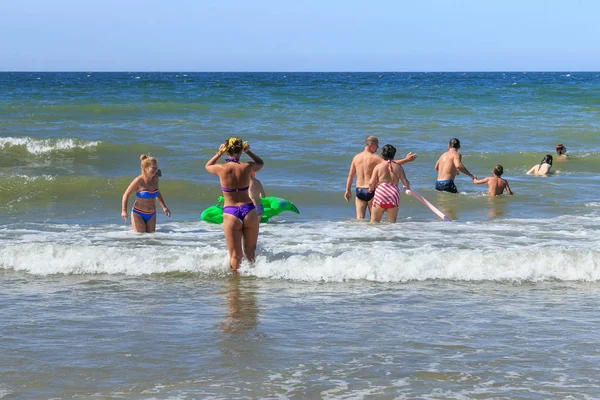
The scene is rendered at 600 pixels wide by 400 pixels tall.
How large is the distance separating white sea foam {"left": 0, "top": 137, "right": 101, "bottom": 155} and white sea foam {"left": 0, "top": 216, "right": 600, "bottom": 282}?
9825 mm

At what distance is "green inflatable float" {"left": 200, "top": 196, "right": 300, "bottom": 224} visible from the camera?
10922mm

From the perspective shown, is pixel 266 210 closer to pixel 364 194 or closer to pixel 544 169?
pixel 364 194

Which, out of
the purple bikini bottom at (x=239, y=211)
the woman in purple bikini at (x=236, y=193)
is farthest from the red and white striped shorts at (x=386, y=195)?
the purple bikini bottom at (x=239, y=211)

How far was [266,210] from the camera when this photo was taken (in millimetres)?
11266

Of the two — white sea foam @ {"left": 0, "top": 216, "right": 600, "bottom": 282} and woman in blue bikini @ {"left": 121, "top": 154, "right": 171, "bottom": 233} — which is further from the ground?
woman in blue bikini @ {"left": 121, "top": 154, "right": 171, "bottom": 233}

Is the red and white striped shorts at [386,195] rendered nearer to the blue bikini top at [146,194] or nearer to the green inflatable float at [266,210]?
the green inflatable float at [266,210]

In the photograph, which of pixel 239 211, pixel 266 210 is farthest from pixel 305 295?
pixel 266 210

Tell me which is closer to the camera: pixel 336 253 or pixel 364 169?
pixel 336 253

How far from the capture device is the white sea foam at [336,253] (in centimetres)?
812

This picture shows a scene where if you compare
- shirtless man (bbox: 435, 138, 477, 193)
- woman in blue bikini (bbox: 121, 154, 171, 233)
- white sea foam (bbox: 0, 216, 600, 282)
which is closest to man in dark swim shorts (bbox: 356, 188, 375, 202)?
white sea foam (bbox: 0, 216, 600, 282)

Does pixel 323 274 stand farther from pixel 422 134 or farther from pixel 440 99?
pixel 440 99

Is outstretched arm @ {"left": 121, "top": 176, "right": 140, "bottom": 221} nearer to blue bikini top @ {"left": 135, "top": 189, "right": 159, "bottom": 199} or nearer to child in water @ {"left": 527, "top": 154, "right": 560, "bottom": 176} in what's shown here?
blue bikini top @ {"left": 135, "top": 189, "right": 159, "bottom": 199}

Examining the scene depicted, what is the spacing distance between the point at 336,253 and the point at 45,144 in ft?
44.5

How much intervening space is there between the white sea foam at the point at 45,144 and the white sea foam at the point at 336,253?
9.83 metres
